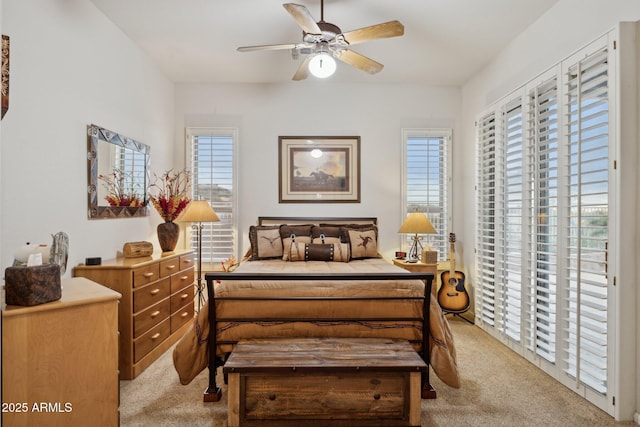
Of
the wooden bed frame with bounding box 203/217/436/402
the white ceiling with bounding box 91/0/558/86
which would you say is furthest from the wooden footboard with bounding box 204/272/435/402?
the white ceiling with bounding box 91/0/558/86

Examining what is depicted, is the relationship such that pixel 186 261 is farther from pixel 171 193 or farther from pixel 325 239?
pixel 325 239

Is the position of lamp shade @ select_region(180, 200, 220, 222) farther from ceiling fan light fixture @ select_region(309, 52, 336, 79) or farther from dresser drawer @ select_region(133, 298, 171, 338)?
ceiling fan light fixture @ select_region(309, 52, 336, 79)

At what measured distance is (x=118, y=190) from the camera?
3465mm

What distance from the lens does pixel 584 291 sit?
2.60m

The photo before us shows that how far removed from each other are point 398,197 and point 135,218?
3.17 m

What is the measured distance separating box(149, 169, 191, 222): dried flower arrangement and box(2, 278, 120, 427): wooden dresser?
80.0 inches

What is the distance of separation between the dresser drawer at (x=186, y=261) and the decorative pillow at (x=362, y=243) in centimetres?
181

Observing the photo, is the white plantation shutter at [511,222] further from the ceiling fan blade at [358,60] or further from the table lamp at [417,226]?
the ceiling fan blade at [358,60]

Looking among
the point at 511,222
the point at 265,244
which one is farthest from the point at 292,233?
the point at 511,222

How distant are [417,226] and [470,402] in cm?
215

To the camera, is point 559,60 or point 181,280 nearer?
point 559,60

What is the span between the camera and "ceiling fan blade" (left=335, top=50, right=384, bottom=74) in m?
3.05

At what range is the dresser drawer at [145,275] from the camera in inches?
115

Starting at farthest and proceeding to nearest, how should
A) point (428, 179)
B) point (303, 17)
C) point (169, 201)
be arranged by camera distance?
point (428, 179) < point (169, 201) < point (303, 17)
